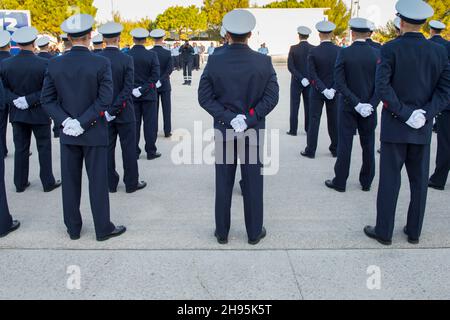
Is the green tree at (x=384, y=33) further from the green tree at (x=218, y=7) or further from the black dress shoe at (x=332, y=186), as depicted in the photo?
the black dress shoe at (x=332, y=186)

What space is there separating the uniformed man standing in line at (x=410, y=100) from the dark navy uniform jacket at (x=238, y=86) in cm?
104

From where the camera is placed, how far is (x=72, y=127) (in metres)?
4.29

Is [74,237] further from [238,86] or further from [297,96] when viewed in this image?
[297,96]

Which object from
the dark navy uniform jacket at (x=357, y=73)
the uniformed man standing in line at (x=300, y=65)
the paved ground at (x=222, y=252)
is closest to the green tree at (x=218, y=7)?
the uniformed man standing in line at (x=300, y=65)

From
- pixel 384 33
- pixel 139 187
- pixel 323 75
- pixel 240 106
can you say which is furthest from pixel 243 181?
pixel 384 33

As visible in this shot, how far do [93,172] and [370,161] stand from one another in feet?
11.9

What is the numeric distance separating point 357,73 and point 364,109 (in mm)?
489

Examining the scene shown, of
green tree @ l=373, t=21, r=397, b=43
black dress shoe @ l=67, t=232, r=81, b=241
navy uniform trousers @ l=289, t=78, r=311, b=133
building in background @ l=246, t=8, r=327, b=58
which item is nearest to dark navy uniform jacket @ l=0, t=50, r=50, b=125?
black dress shoe @ l=67, t=232, r=81, b=241

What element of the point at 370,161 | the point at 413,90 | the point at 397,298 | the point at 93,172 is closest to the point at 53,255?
the point at 93,172

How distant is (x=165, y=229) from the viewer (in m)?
4.95

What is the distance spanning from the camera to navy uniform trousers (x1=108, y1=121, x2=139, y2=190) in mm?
6219

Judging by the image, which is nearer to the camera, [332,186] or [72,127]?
[72,127]

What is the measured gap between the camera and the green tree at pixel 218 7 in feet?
220

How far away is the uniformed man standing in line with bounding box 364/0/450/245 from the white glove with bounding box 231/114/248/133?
127cm
